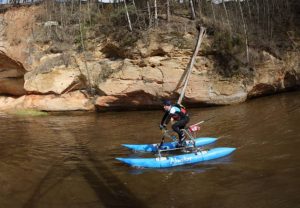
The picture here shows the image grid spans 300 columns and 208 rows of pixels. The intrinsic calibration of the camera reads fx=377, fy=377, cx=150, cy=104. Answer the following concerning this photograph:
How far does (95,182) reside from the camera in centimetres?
763

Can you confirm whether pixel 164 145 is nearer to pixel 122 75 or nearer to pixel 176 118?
pixel 176 118

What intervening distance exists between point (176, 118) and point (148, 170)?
1830 mm

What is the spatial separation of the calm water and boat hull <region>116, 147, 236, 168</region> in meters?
0.19

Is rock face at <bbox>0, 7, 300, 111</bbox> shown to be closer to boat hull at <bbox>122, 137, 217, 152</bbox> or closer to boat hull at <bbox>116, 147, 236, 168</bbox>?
boat hull at <bbox>122, 137, 217, 152</bbox>

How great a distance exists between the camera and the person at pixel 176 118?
9.44 metres

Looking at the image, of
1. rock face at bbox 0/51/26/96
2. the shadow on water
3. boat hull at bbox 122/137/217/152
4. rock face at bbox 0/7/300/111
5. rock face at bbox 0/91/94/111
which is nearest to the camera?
the shadow on water

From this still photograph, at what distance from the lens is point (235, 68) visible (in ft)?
54.9

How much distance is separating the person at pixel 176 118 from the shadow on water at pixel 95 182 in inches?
78.0

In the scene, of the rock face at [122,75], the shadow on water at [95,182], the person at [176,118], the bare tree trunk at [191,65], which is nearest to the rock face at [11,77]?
the rock face at [122,75]

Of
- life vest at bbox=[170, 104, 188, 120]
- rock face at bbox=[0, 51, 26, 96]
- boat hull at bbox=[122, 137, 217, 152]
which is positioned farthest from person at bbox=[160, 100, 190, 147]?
rock face at bbox=[0, 51, 26, 96]

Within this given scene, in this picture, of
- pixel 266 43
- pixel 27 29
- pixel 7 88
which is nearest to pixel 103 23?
pixel 27 29

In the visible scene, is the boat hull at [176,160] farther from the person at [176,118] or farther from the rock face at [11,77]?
the rock face at [11,77]

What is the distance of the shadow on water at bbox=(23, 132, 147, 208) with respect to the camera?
6591 millimetres

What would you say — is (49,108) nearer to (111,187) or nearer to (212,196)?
Result: (111,187)
